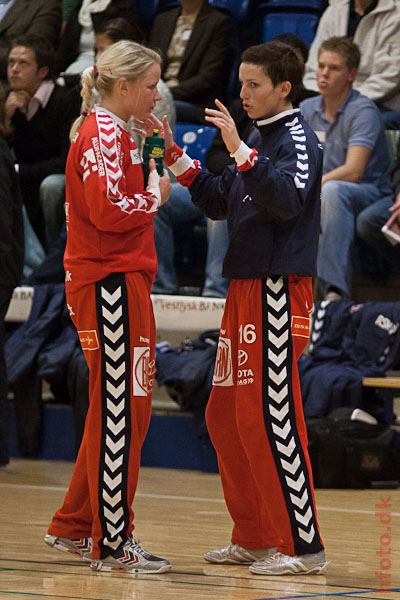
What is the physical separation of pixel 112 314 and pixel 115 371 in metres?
0.17

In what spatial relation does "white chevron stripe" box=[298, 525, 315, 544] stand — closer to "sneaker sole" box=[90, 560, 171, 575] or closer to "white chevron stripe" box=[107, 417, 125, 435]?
"sneaker sole" box=[90, 560, 171, 575]

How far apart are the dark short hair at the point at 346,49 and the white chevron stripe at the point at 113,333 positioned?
3.69 meters

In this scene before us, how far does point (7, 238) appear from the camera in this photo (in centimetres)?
530

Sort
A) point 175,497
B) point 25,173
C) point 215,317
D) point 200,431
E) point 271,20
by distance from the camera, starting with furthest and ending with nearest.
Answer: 1. point 271,20
2. point 25,173
3. point 215,317
4. point 200,431
5. point 175,497

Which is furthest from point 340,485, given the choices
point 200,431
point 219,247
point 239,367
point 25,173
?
point 25,173

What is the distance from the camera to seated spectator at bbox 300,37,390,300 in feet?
20.1

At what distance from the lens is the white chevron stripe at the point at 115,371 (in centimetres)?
327

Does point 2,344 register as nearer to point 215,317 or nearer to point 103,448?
point 215,317

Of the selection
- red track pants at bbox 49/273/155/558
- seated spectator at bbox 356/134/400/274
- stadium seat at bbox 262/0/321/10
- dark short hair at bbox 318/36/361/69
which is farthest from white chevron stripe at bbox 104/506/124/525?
stadium seat at bbox 262/0/321/10

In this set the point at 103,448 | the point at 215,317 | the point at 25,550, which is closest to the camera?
the point at 103,448

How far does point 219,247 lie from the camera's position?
6.42 meters

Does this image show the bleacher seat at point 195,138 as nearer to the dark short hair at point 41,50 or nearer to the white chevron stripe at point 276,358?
the dark short hair at point 41,50

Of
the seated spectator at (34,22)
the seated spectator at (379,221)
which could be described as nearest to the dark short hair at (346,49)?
the seated spectator at (379,221)

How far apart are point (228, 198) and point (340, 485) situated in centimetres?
222
